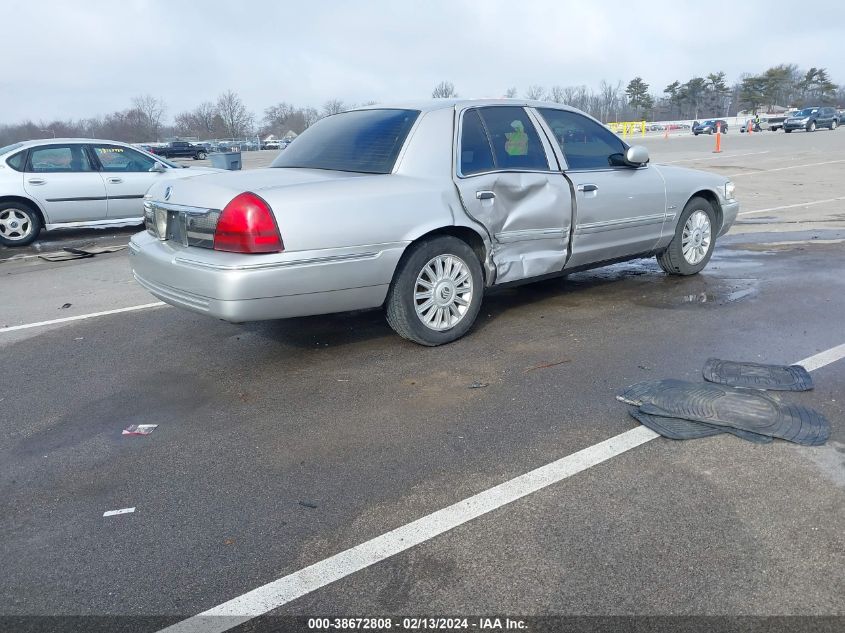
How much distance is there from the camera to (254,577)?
2.55 metres

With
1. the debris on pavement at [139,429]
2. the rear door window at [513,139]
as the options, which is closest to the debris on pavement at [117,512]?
the debris on pavement at [139,429]

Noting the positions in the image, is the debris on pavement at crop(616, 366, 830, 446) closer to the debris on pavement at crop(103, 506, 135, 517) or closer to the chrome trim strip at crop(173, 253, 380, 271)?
the chrome trim strip at crop(173, 253, 380, 271)

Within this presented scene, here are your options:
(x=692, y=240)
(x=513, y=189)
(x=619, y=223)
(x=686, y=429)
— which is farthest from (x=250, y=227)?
(x=692, y=240)

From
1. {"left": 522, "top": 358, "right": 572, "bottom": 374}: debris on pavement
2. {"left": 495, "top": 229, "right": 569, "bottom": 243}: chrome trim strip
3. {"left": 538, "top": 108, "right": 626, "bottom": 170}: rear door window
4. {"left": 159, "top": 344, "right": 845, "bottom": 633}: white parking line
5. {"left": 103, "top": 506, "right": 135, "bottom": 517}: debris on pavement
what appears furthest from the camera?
{"left": 538, "top": 108, "right": 626, "bottom": 170}: rear door window

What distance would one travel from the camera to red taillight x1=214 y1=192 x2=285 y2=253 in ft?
13.6

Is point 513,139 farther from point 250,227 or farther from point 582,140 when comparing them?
point 250,227

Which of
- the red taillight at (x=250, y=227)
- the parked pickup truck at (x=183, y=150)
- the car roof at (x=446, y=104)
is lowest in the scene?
the red taillight at (x=250, y=227)

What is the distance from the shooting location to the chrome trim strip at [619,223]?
5723 millimetres

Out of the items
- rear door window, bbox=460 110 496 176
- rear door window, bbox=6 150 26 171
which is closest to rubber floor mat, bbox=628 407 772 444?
rear door window, bbox=460 110 496 176

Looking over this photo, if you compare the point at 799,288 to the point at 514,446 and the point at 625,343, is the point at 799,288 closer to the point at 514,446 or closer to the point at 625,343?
the point at 625,343

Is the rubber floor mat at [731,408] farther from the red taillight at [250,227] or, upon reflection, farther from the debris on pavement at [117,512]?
the debris on pavement at [117,512]

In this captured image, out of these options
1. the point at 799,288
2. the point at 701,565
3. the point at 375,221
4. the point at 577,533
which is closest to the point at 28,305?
the point at 375,221

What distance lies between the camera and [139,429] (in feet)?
12.6

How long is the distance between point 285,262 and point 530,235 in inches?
78.4
